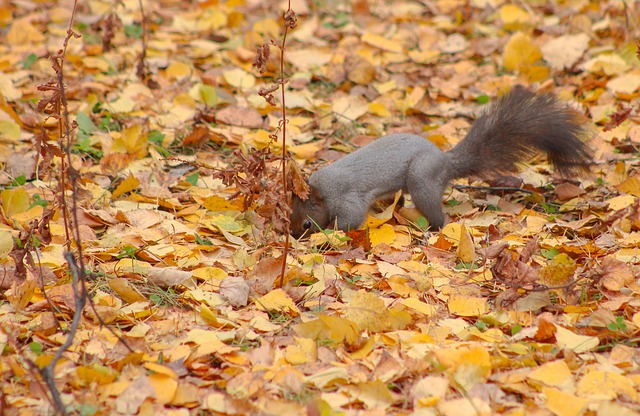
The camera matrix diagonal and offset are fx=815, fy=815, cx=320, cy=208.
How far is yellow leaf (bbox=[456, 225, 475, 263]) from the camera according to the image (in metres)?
3.35

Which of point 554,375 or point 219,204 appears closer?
point 554,375

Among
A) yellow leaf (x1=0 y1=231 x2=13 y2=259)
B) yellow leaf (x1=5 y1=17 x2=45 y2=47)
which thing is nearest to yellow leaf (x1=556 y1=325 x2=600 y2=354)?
yellow leaf (x1=0 y1=231 x2=13 y2=259)

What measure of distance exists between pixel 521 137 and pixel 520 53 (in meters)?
1.72

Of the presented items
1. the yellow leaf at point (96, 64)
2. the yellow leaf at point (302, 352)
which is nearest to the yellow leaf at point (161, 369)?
the yellow leaf at point (302, 352)

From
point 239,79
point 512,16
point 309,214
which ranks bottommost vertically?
point 309,214

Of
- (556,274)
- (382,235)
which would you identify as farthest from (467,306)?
(382,235)

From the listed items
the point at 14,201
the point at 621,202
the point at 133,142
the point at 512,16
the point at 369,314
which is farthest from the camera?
the point at 512,16

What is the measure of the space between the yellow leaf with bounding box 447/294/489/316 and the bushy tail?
1240 millimetres

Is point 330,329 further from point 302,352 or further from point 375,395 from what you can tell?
point 375,395

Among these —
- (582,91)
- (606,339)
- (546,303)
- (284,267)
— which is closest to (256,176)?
(284,267)

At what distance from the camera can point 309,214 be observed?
13.3ft

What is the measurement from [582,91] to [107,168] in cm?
294

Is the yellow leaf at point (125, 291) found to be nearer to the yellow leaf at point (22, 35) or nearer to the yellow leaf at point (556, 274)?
the yellow leaf at point (556, 274)

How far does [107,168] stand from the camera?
4.25m
